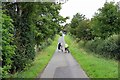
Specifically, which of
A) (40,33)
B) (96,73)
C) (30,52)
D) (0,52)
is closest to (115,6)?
(40,33)

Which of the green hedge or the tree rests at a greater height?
the tree

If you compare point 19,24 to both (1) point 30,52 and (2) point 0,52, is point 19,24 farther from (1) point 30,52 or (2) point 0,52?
(2) point 0,52

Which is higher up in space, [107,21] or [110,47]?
[107,21]

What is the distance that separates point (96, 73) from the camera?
63.2 feet

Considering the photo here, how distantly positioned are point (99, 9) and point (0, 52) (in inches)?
1002

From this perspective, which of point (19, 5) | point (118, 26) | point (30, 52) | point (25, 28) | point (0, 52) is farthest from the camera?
point (118, 26)

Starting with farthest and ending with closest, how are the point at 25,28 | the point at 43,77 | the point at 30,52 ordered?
1. the point at 30,52
2. the point at 25,28
3. the point at 43,77

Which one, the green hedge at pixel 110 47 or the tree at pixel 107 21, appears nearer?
the green hedge at pixel 110 47

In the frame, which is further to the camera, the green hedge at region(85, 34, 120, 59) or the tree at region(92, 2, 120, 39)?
the tree at region(92, 2, 120, 39)

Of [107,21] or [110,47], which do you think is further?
[107,21]

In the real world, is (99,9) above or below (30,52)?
above

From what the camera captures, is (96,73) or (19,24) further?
(19,24)

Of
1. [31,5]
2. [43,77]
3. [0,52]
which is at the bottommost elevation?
[43,77]

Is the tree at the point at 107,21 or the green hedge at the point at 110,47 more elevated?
the tree at the point at 107,21
